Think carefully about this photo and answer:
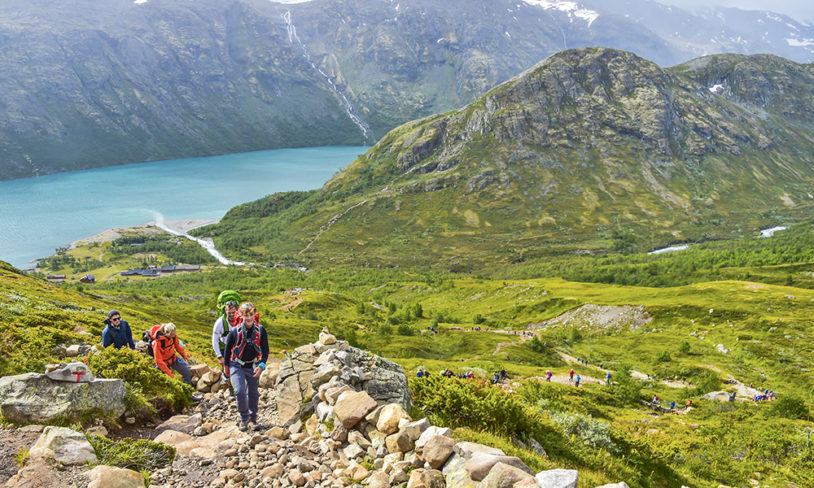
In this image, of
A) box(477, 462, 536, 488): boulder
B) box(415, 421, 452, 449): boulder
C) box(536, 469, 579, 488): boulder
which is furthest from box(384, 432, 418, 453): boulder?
box(536, 469, 579, 488): boulder

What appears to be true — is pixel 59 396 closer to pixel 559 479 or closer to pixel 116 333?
pixel 116 333

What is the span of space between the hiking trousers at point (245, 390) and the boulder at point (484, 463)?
8.44 m

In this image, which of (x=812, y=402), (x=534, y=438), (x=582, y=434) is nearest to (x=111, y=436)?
(x=534, y=438)

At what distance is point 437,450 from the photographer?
Answer: 377 inches

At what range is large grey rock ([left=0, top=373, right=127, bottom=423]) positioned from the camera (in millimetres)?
11531

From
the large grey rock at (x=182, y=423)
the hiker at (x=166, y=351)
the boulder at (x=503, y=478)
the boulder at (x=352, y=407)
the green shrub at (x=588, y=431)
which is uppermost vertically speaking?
the boulder at (x=503, y=478)

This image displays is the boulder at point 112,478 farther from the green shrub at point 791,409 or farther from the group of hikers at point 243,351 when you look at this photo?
the green shrub at point 791,409

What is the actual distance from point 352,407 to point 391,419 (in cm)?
159

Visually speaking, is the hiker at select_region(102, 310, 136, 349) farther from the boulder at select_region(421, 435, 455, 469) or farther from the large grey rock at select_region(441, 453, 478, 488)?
the large grey rock at select_region(441, 453, 478, 488)

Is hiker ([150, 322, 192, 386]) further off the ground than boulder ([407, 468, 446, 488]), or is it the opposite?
boulder ([407, 468, 446, 488])

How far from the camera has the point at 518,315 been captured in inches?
4990

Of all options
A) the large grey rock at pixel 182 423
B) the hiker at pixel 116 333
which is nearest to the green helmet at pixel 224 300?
the large grey rock at pixel 182 423

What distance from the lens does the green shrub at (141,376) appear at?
15.1 metres

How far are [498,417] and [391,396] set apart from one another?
3785 mm
